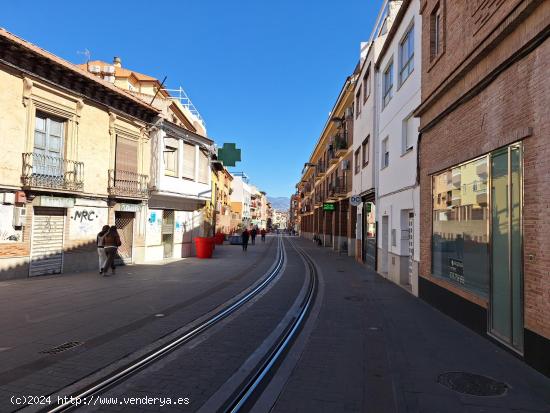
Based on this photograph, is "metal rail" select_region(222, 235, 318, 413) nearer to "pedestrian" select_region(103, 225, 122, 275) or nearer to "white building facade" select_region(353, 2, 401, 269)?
"pedestrian" select_region(103, 225, 122, 275)

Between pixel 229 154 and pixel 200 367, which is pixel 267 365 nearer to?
pixel 200 367

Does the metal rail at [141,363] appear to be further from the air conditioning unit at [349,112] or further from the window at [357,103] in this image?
the air conditioning unit at [349,112]

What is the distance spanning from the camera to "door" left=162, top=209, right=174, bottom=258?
21.2m

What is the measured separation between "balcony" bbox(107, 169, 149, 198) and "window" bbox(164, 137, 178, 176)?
5.78 ft

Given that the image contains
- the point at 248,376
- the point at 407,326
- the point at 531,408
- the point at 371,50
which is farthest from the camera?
the point at 371,50

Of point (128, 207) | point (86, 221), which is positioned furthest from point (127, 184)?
point (86, 221)

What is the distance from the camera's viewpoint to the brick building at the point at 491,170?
5.29m

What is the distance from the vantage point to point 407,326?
7684 millimetres

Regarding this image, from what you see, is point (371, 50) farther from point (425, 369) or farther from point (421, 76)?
point (425, 369)

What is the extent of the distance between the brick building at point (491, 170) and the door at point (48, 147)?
41.7 ft

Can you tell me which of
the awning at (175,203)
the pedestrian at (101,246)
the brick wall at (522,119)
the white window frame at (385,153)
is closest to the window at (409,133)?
the white window frame at (385,153)

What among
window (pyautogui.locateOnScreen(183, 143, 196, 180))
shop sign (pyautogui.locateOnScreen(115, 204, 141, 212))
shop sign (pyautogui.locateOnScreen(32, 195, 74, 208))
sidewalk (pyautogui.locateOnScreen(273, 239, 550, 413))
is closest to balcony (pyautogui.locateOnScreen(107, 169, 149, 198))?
shop sign (pyautogui.locateOnScreen(115, 204, 141, 212))

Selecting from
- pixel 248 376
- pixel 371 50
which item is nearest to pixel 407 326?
pixel 248 376

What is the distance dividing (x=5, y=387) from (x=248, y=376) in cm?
277
